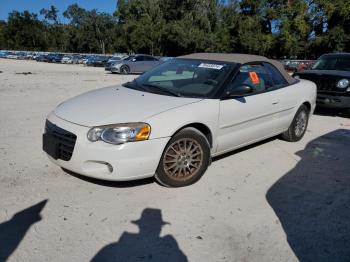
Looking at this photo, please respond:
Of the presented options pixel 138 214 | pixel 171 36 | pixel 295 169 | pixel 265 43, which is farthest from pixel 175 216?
pixel 171 36

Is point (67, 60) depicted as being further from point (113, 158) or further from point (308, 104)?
point (113, 158)

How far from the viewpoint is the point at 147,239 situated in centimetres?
319

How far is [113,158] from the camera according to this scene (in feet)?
12.3

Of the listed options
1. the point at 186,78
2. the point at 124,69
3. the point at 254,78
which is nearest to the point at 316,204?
the point at 254,78

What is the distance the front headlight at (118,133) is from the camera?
12.4ft

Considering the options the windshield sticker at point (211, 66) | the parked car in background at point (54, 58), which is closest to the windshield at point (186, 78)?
the windshield sticker at point (211, 66)

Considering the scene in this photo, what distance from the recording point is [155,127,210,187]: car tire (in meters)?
4.12

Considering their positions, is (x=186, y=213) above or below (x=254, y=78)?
below

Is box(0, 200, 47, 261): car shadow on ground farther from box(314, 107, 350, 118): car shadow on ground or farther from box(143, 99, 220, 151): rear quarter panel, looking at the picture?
box(314, 107, 350, 118): car shadow on ground

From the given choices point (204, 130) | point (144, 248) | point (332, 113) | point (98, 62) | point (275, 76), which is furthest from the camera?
point (98, 62)

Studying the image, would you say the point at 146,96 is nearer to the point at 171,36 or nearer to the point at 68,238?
the point at 68,238

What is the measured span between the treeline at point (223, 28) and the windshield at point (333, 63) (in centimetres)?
3722

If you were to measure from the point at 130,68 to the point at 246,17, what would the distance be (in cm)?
2980

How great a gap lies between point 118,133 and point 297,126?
3602mm
